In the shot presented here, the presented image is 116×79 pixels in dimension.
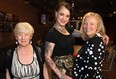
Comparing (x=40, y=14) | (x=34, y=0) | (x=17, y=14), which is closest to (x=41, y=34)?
(x=40, y=14)

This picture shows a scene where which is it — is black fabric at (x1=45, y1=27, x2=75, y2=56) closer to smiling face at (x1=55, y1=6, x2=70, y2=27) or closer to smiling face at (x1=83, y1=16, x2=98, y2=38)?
smiling face at (x1=55, y1=6, x2=70, y2=27)

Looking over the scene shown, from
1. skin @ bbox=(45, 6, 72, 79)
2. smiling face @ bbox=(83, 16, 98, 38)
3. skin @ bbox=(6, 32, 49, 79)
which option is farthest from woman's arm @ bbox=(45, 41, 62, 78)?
smiling face @ bbox=(83, 16, 98, 38)

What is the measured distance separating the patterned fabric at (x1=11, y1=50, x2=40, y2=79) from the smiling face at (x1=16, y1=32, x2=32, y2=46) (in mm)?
114

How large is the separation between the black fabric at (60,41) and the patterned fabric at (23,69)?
0.26m

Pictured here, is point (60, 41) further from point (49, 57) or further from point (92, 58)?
point (92, 58)

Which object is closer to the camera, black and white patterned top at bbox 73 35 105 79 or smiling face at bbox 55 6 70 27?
black and white patterned top at bbox 73 35 105 79

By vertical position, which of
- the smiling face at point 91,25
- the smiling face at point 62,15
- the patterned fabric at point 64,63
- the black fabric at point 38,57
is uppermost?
the smiling face at point 62,15

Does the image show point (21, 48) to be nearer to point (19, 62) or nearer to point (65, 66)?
point (19, 62)

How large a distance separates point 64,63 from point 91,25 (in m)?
0.45

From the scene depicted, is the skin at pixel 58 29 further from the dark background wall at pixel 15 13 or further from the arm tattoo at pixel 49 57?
the dark background wall at pixel 15 13

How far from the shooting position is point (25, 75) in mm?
1725

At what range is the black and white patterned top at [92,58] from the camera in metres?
1.67

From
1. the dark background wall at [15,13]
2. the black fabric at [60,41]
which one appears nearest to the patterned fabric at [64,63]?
the black fabric at [60,41]

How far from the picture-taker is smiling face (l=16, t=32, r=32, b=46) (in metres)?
1.68
